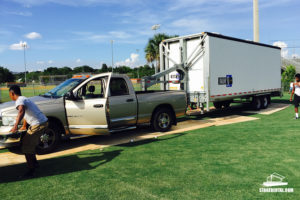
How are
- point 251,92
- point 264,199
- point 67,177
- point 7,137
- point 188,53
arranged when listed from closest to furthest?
point 264,199, point 67,177, point 7,137, point 188,53, point 251,92

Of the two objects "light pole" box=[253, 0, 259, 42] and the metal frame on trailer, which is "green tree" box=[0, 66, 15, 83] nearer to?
"light pole" box=[253, 0, 259, 42]

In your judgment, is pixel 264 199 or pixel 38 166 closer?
pixel 264 199

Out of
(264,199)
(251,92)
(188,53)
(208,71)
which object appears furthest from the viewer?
(251,92)

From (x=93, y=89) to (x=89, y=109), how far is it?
1.01 m

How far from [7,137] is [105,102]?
2.53 meters

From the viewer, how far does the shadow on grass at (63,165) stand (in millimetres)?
5113

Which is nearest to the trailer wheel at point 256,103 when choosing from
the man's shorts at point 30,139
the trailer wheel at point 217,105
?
the trailer wheel at point 217,105

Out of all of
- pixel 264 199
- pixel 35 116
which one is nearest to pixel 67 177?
pixel 35 116

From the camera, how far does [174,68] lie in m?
11.4

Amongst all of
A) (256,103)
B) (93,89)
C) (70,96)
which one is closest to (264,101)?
(256,103)

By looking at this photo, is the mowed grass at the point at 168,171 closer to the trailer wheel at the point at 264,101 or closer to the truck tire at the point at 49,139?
the truck tire at the point at 49,139

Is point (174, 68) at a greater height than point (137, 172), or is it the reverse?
point (174, 68)

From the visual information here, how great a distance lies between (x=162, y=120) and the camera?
8922mm

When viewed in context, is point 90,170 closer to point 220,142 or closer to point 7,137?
point 7,137
